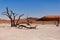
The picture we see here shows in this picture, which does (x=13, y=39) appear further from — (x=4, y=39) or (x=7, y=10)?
(x=7, y=10)

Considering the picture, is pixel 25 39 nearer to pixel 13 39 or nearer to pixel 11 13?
pixel 13 39

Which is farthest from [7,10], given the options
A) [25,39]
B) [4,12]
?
[25,39]

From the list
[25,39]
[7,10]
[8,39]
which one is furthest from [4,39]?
[7,10]

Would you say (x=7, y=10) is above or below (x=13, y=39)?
above

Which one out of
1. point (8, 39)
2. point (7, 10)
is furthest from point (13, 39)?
point (7, 10)

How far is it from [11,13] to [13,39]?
21.0 metres

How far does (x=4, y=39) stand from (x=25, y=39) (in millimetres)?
1484

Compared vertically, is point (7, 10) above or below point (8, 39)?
above

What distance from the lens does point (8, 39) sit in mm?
13922

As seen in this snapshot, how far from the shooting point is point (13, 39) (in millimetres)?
13945

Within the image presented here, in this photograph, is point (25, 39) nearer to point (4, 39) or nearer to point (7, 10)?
point (4, 39)

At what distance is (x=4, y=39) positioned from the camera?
45.3ft

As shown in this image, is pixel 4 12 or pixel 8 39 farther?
pixel 4 12

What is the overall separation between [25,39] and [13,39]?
0.86m
